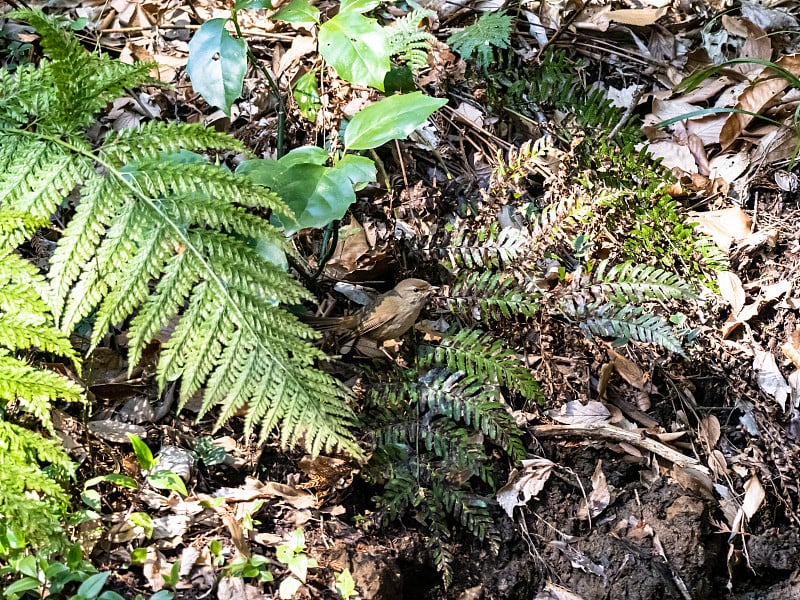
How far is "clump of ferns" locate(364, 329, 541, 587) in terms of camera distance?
7.02 ft

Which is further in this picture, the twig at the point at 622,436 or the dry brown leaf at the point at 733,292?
the dry brown leaf at the point at 733,292

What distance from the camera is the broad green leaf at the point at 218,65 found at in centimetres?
235

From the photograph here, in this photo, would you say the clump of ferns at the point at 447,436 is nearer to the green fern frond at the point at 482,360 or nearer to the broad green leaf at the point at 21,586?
the green fern frond at the point at 482,360

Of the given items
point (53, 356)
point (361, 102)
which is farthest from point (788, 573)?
point (53, 356)

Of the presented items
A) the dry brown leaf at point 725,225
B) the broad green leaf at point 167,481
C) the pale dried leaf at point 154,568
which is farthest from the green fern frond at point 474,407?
the dry brown leaf at point 725,225

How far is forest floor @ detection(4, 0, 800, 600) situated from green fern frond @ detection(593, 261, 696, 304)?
10.7 inches

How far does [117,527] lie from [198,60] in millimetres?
1572

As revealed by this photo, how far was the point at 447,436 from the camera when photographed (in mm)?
2199

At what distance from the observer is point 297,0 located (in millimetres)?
2559

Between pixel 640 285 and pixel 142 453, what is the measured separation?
69.0 inches

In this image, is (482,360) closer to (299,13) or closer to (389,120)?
(389,120)

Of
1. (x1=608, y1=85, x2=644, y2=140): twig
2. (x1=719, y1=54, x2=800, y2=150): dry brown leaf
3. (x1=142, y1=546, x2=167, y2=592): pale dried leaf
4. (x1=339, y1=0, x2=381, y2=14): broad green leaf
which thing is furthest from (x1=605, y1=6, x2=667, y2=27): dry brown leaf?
(x1=142, y1=546, x2=167, y2=592): pale dried leaf

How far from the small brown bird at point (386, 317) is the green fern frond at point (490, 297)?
123mm

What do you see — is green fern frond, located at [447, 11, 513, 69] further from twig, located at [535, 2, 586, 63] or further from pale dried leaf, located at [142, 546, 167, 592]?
pale dried leaf, located at [142, 546, 167, 592]
